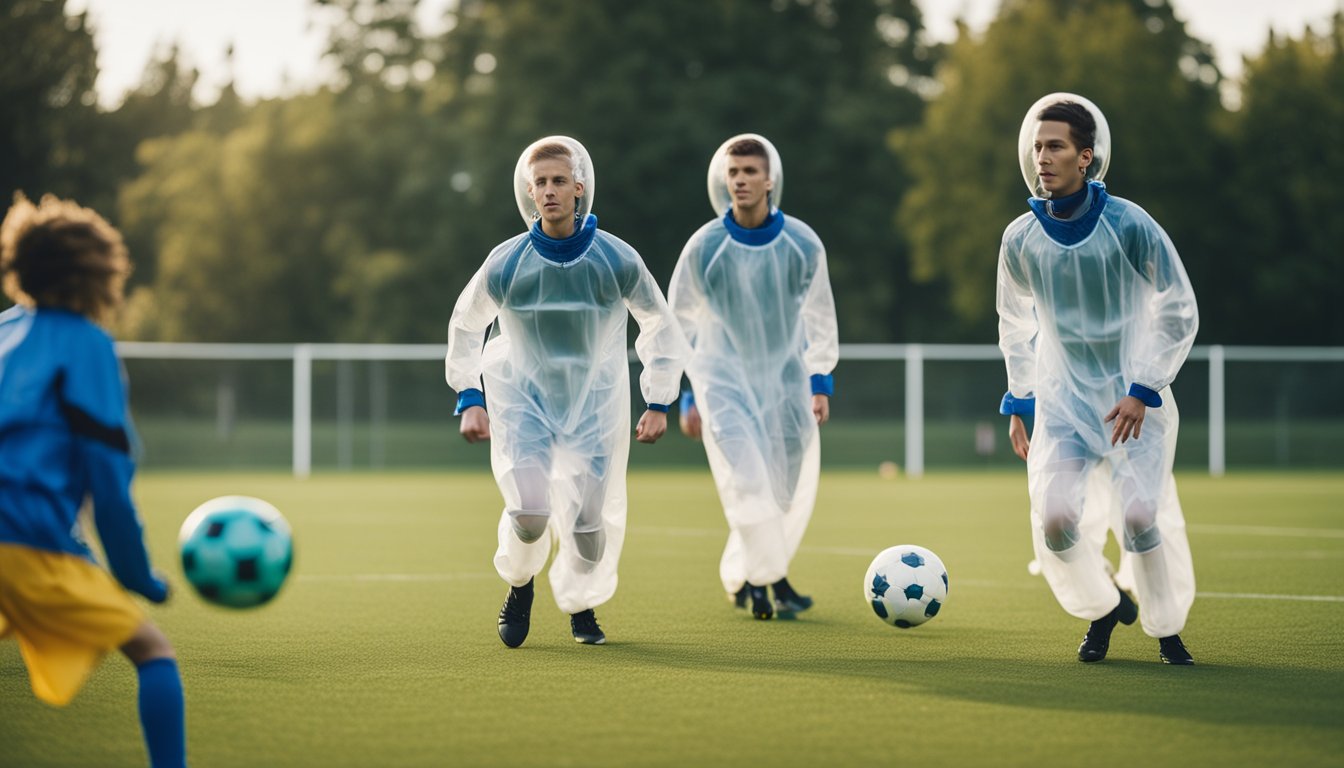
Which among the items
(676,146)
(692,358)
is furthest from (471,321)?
(676,146)

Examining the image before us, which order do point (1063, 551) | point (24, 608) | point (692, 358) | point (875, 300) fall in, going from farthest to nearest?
point (875, 300) → point (692, 358) → point (1063, 551) → point (24, 608)

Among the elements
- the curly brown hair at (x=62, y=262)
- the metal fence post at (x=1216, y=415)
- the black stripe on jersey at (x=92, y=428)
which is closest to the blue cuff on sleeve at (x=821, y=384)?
the curly brown hair at (x=62, y=262)

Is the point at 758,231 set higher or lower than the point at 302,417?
higher

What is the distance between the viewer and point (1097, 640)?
286 inches

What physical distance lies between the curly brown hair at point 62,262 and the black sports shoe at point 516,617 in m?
3.44

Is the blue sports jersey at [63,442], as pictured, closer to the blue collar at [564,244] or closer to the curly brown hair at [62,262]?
the curly brown hair at [62,262]

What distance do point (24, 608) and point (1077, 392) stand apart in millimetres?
4549

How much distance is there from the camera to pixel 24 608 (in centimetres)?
453

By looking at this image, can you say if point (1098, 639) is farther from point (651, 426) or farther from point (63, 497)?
point (63, 497)

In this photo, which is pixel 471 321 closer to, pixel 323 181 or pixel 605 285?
pixel 605 285

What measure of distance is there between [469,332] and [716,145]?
34.4 m

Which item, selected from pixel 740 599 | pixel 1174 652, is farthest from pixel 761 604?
pixel 1174 652

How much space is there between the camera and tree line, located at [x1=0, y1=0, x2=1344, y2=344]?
42.1 meters

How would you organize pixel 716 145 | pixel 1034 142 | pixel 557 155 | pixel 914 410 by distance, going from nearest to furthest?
pixel 1034 142, pixel 557 155, pixel 914 410, pixel 716 145
